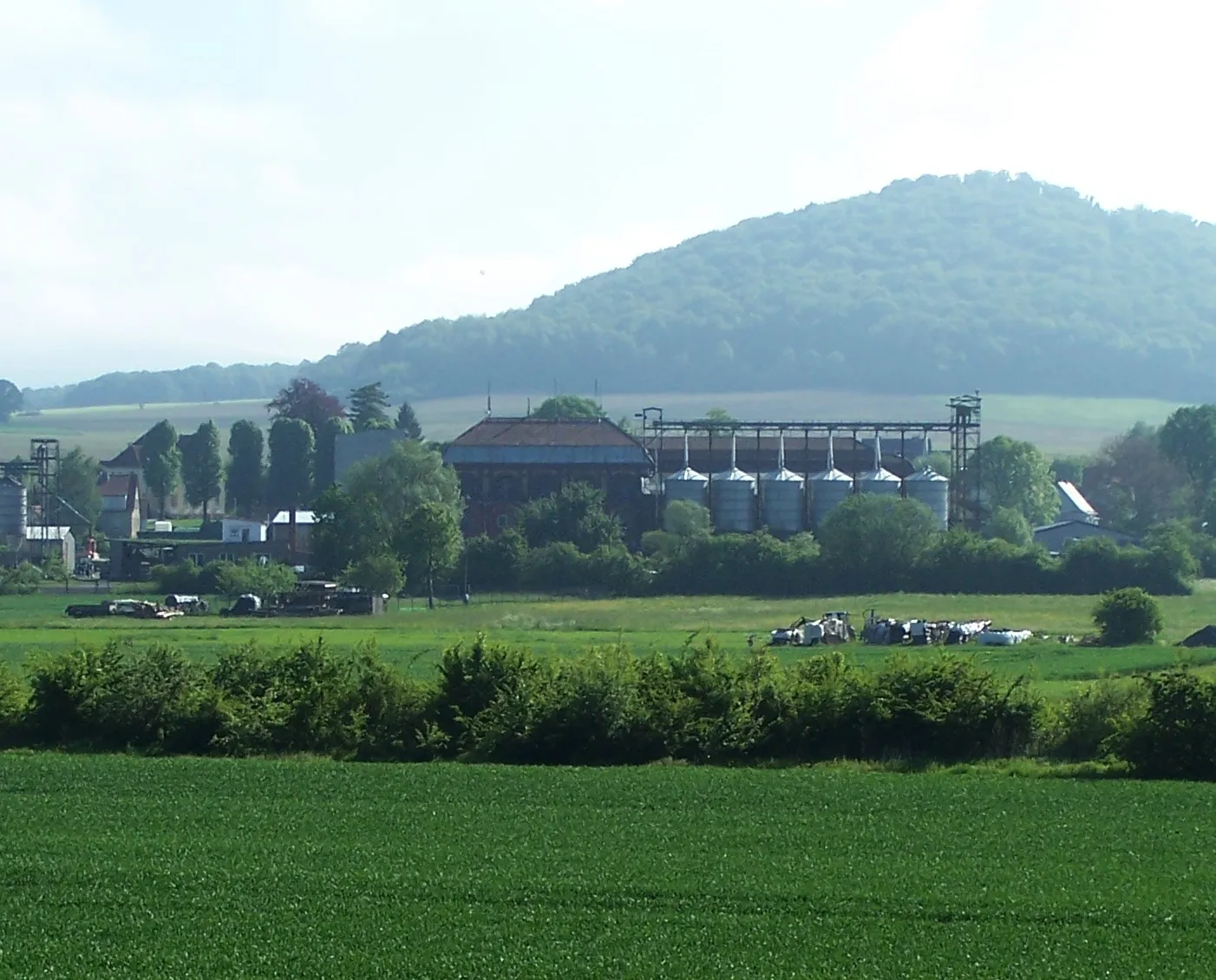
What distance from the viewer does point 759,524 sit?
97.6 m

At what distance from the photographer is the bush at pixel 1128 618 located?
5231 centimetres

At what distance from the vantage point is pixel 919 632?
54.4 meters

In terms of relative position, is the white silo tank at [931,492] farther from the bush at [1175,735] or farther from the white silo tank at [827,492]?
the bush at [1175,735]

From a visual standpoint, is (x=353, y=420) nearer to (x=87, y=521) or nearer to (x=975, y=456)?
(x=87, y=521)

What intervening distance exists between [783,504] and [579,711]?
2881 inches

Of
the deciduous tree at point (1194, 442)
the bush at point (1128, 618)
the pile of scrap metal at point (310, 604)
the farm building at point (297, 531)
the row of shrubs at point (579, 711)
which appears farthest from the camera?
the deciduous tree at point (1194, 442)

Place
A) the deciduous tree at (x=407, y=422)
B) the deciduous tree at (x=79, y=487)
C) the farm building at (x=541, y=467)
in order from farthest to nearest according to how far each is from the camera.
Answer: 1. the deciduous tree at (x=407, y=422)
2. the deciduous tree at (x=79, y=487)
3. the farm building at (x=541, y=467)

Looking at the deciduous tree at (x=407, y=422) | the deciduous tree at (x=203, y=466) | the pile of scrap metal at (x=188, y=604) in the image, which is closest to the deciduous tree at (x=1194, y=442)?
the deciduous tree at (x=407, y=422)

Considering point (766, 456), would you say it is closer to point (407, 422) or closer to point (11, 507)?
point (11, 507)

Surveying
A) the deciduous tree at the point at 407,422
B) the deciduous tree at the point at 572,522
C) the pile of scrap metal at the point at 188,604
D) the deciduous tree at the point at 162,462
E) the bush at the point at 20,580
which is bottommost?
the pile of scrap metal at the point at 188,604

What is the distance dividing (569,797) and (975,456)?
92945mm

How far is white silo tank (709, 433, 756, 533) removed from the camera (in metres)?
97.3

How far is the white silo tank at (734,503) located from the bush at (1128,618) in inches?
1752

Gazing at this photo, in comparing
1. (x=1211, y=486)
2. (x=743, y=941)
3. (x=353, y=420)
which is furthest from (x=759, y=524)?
(x=743, y=941)
